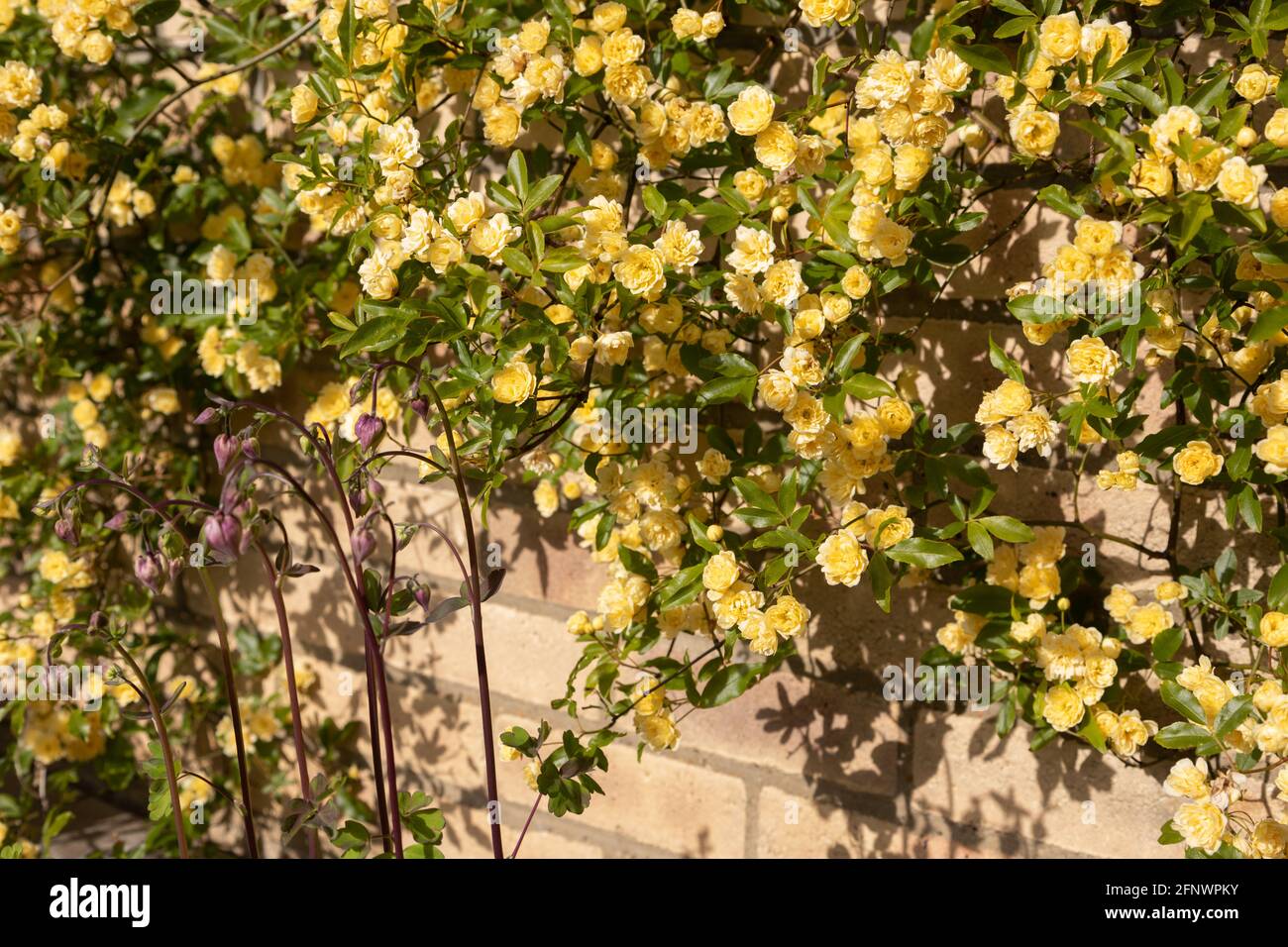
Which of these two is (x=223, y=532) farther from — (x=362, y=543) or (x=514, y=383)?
(x=514, y=383)

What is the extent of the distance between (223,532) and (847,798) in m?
0.97

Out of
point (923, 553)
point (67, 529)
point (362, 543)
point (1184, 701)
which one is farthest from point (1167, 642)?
point (67, 529)

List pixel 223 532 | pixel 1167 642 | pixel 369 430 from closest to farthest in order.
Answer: pixel 223 532
pixel 369 430
pixel 1167 642

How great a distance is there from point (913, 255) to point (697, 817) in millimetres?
883

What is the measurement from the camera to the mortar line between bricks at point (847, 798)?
136cm

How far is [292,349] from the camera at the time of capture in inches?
65.2

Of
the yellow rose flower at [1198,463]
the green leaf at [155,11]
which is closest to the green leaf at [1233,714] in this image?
the yellow rose flower at [1198,463]

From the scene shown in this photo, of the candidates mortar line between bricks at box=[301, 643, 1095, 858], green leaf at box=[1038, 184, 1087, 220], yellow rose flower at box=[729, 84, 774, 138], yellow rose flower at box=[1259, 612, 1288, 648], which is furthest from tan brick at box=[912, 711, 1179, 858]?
yellow rose flower at box=[729, 84, 774, 138]

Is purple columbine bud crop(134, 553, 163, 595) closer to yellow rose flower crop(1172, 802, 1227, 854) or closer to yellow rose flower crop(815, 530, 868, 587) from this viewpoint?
yellow rose flower crop(815, 530, 868, 587)

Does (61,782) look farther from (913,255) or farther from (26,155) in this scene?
(913,255)

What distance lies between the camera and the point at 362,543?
2.88 ft

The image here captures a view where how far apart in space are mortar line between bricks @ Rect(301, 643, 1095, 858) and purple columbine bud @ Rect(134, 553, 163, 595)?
2.66 ft

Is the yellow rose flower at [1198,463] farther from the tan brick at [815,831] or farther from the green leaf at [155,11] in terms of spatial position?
the green leaf at [155,11]
